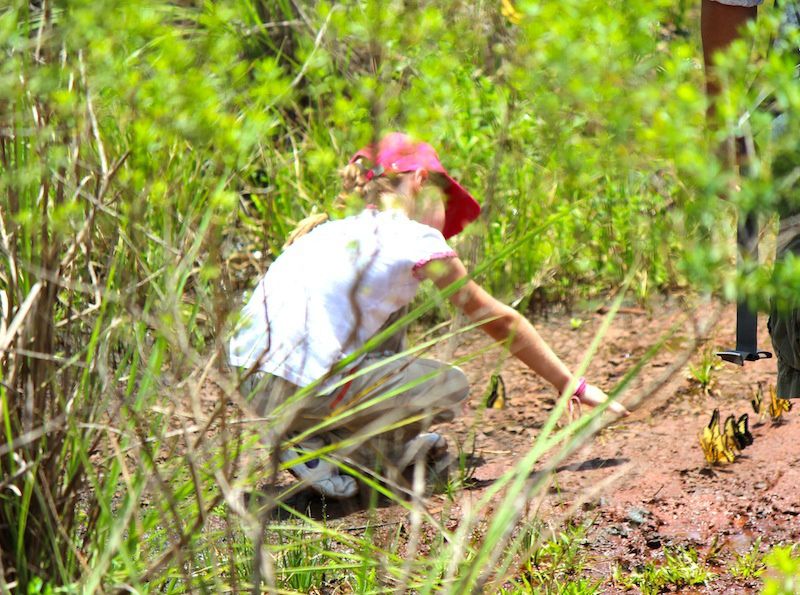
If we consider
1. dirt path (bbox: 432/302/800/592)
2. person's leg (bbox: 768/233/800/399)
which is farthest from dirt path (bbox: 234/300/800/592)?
person's leg (bbox: 768/233/800/399)

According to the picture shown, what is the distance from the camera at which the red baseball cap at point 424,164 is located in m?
2.67

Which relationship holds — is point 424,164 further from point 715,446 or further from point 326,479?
point 715,446

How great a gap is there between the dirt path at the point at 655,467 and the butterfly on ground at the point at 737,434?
31 millimetres

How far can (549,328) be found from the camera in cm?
484

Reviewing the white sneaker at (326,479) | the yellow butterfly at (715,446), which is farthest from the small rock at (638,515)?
the white sneaker at (326,479)

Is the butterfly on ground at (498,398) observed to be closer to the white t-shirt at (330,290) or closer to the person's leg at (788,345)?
the white t-shirt at (330,290)

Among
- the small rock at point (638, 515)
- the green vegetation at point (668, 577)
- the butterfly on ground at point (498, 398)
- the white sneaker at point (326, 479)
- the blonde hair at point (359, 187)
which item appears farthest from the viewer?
the butterfly on ground at point (498, 398)

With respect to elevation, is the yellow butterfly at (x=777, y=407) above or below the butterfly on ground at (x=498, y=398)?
above

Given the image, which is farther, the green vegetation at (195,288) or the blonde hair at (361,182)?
the blonde hair at (361,182)

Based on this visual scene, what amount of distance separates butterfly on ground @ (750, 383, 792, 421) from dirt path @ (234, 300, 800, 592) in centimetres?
3

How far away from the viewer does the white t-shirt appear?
2.96 metres

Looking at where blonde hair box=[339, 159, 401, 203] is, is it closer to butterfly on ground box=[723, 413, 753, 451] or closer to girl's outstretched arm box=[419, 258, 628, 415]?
girl's outstretched arm box=[419, 258, 628, 415]

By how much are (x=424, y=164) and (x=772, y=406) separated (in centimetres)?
137

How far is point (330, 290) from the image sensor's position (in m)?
3.11
